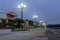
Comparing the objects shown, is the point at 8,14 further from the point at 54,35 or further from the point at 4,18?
the point at 54,35

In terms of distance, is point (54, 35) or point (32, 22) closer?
point (54, 35)

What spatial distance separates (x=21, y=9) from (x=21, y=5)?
5.98 ft

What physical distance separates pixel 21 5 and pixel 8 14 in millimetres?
29844

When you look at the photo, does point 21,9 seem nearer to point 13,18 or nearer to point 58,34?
point 13,18

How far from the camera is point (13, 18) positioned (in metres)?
94.5

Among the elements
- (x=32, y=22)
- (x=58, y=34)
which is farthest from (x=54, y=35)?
(x=32, y=22)

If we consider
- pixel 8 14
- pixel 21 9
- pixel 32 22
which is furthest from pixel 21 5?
pixel 32 22

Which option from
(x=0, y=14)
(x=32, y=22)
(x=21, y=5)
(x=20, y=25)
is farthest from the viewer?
(x=32, y=22)

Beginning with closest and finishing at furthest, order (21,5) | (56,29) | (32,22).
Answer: (56,29) → (21,5) → (32,22)

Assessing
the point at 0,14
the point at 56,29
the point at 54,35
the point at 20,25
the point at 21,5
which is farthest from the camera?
the point at 20,25

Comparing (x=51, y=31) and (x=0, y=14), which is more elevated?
(x=0, y=14)

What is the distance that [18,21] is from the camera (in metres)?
94.0

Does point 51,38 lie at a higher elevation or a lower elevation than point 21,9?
lower

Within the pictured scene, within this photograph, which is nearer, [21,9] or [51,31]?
[51,31]
